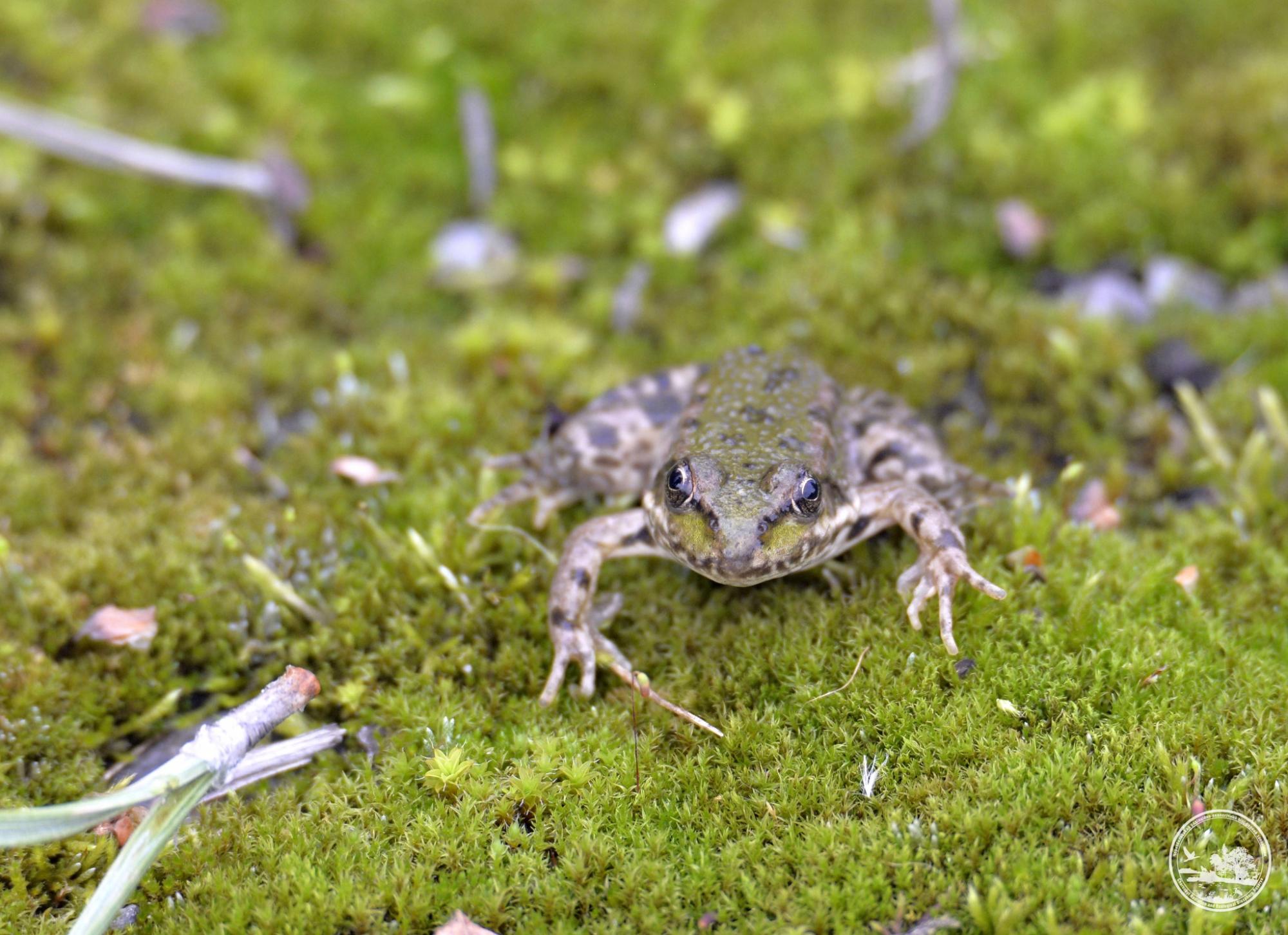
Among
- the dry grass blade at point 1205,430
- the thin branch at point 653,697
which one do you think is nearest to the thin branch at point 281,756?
the thin branch at point 653,697

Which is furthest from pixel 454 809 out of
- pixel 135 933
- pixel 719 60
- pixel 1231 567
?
pixel 719 60

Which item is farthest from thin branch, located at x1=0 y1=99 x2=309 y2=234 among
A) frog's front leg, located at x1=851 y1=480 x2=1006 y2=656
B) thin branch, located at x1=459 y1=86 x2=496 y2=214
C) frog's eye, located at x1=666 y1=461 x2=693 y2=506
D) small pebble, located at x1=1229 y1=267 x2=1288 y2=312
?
small pebble, located at x1=1229 y1=267 x2=1288 y2=312

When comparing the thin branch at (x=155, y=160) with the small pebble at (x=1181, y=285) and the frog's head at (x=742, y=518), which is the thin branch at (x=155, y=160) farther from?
the small pebble at (x=1181, y=285)

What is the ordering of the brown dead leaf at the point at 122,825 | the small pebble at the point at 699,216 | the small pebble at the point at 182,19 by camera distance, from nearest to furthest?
1. the brown dead leaf at the point at 122,825
2. the small pebble at the point at 699,216
3. the small pebble at the point at 182,19

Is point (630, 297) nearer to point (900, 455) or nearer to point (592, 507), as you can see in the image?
point (592, 507)

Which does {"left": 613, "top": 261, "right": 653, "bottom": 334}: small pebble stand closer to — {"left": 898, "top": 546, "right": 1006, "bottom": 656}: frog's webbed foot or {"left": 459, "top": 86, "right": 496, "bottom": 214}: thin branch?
{"left": 459, "top": 86, "right": 496, "bottom": 214}: thin branch

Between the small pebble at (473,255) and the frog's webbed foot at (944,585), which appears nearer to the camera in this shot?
the frog's webbed foot at (944,585)

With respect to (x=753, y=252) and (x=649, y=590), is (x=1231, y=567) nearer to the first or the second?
(x=649, y=590)
